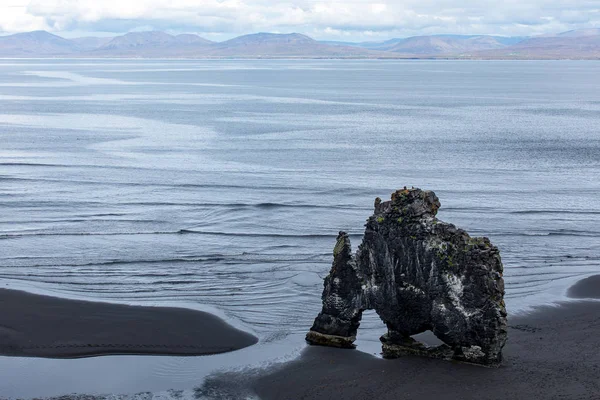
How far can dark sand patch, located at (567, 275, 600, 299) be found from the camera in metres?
37.3

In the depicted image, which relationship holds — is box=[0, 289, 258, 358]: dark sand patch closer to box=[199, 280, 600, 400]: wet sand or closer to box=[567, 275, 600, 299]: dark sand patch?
box=[199, 280, 600, 400]: wet sand

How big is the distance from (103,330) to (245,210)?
27.2 meters

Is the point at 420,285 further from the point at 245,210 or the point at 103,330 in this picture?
the point at 245,210

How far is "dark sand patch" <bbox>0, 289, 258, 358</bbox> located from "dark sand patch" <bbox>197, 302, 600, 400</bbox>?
373 centimetres

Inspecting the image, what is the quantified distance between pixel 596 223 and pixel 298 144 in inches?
1963

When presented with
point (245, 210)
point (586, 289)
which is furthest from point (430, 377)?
point (245, 210)

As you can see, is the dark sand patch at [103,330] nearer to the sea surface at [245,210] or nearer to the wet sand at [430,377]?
the sea surface at [245,210]

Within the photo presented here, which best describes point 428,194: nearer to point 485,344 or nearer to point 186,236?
point 485,344

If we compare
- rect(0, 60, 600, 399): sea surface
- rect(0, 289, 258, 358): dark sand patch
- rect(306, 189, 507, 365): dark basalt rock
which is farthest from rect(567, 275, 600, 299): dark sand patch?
rect(0, 289, 258, 358): dark sand patch

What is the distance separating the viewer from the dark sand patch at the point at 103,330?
29.8m

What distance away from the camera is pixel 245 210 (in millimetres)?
58125

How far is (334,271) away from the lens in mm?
29219

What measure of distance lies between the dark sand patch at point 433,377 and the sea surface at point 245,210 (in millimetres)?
1516

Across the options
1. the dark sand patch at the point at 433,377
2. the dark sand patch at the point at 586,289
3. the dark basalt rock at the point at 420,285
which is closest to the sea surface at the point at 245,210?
the dark sand patch at the point at 586,289
